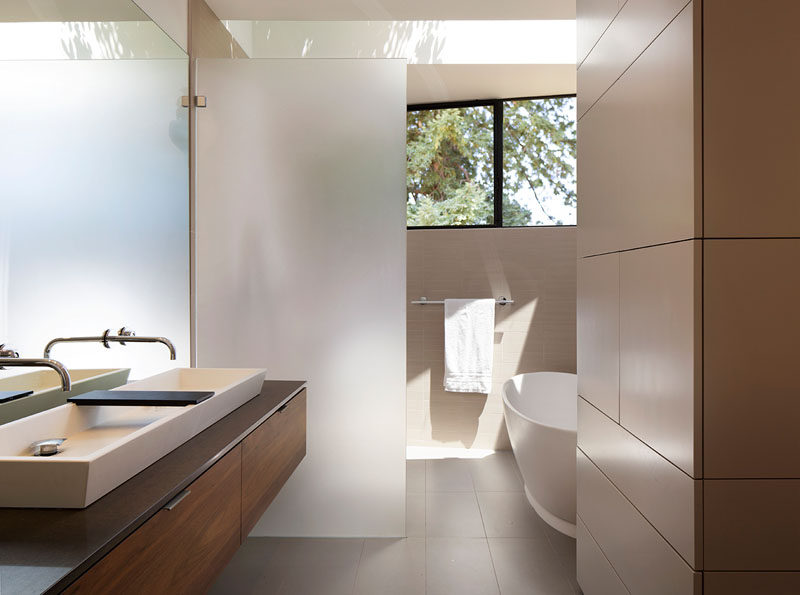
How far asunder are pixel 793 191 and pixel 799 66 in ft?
0.92

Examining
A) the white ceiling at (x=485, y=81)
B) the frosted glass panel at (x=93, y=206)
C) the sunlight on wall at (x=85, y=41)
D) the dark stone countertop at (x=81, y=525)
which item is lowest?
the dark stone countertop at (x=81, y=525)

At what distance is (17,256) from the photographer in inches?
65.1

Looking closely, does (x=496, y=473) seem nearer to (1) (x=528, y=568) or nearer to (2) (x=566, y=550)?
(2) (x=566, y=550)

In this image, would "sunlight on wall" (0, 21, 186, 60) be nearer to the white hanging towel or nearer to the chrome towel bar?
the chrome towel bar

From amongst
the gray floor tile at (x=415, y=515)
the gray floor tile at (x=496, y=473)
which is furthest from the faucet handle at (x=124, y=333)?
the gray floor tile at (x=496, y=473)

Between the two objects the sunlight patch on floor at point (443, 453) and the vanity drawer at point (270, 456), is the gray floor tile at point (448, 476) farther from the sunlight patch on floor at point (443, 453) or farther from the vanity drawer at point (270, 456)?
the vanity drawer at point (270, 456)

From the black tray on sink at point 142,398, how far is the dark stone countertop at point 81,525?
0.71 ft

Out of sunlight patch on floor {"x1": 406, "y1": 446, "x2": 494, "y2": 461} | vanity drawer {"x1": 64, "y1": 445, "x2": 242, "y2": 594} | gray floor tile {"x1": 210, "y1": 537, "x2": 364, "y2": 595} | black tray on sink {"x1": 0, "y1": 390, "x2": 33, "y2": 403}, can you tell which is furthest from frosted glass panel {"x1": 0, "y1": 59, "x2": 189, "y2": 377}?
sunlight patch on floor {"x1": 406, "y1": 446, "x2": 494, "y2": 461}

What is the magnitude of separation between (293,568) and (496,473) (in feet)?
5.61

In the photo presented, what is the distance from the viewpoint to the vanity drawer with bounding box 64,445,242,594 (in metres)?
1.00

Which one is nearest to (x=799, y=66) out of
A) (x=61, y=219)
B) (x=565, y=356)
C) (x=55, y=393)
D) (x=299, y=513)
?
(x=61, y=219)

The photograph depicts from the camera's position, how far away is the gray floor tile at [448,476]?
141 inches

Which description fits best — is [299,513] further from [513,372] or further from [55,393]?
[513,372]

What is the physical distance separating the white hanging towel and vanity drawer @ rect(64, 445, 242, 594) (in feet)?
8.81
